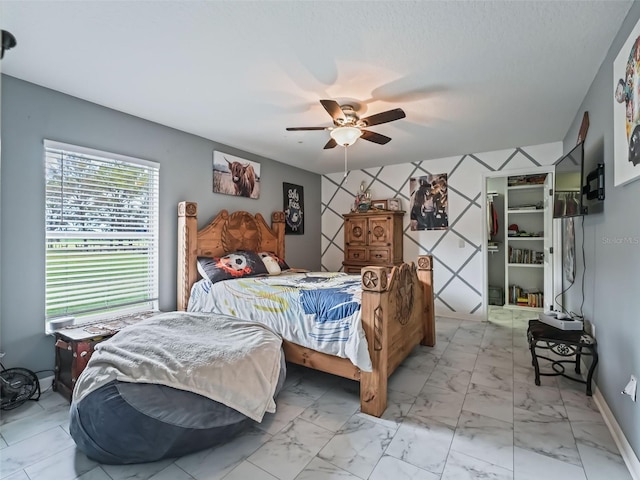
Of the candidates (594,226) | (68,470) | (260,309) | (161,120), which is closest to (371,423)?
(260,309)

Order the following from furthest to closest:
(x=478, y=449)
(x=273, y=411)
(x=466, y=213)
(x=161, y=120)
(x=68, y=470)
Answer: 1. (x=466, y=213)
2. (x=161, y=120)
3. (x=273, y=411)
4. (x=478, y=449)
5. (x=68, y=470)

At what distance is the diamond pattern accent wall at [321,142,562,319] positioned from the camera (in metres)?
4.11

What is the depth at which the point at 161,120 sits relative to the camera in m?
3.07

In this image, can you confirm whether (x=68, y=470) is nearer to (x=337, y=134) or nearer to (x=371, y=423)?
(x=371, y=423)

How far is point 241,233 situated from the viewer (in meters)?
3.97

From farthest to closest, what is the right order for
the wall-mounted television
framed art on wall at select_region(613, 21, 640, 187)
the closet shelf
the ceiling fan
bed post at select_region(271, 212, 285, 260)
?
the closet shelf < bed post at select_region(271, 212, 285, 260) < the ceiling fan < the wall-mounted television < framed art on wall at select_region(613, 21, 640, 187)

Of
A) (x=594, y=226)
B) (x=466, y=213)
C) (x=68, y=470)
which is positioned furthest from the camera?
(x=466, y=213)

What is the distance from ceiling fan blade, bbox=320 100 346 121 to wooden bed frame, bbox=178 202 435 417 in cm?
124

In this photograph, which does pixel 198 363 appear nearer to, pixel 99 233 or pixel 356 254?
pixel 99 233

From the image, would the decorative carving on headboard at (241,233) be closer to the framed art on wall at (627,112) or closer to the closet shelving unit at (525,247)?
the framed art on wall at (627,112)

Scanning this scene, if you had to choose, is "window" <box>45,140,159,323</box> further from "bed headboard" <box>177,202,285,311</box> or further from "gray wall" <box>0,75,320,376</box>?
"bed headboard" <box>177,202,285,311</box>

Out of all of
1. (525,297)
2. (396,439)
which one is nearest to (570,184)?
(396,439)

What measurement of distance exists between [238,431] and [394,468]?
91cm

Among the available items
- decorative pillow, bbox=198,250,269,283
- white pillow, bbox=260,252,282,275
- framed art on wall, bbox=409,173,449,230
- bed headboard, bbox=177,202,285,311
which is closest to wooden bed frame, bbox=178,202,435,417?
bed headboard, bbox=177,202,285,311
